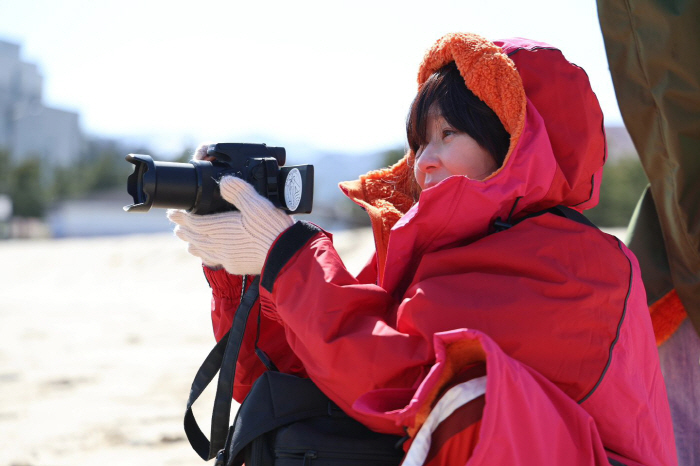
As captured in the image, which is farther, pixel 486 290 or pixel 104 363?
pixel 104 363

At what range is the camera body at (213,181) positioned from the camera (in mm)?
1404

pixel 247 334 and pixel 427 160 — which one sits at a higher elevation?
pixel 427 160

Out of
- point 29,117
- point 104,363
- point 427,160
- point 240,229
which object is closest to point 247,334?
point 240,229

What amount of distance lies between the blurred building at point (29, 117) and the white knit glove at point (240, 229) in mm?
60547

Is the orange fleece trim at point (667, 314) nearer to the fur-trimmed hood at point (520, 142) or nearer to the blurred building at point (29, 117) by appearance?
the fur-trimmed hood at point (520, 142)

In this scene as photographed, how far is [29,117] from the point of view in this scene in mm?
58500

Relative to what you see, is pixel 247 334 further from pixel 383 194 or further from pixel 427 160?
pixel 427 160

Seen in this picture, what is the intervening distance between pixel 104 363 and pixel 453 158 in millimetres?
3678

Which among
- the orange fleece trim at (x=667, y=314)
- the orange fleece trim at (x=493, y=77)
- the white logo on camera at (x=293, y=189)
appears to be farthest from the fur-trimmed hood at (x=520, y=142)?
the orange fleece trim at (x=667, y=314)

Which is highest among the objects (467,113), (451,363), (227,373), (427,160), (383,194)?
(467,113)

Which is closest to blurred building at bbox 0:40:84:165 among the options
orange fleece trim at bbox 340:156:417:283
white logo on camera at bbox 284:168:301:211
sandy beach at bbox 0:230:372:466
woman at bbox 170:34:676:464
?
sandy beach at bbox 0:230:372:466

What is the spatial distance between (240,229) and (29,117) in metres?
64.1

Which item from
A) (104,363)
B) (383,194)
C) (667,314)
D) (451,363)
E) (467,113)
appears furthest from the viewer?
(104,363)

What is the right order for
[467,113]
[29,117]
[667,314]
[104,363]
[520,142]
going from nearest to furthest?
[520,142] → [467,113] → [667,314] → [104,363] → [29,117]
